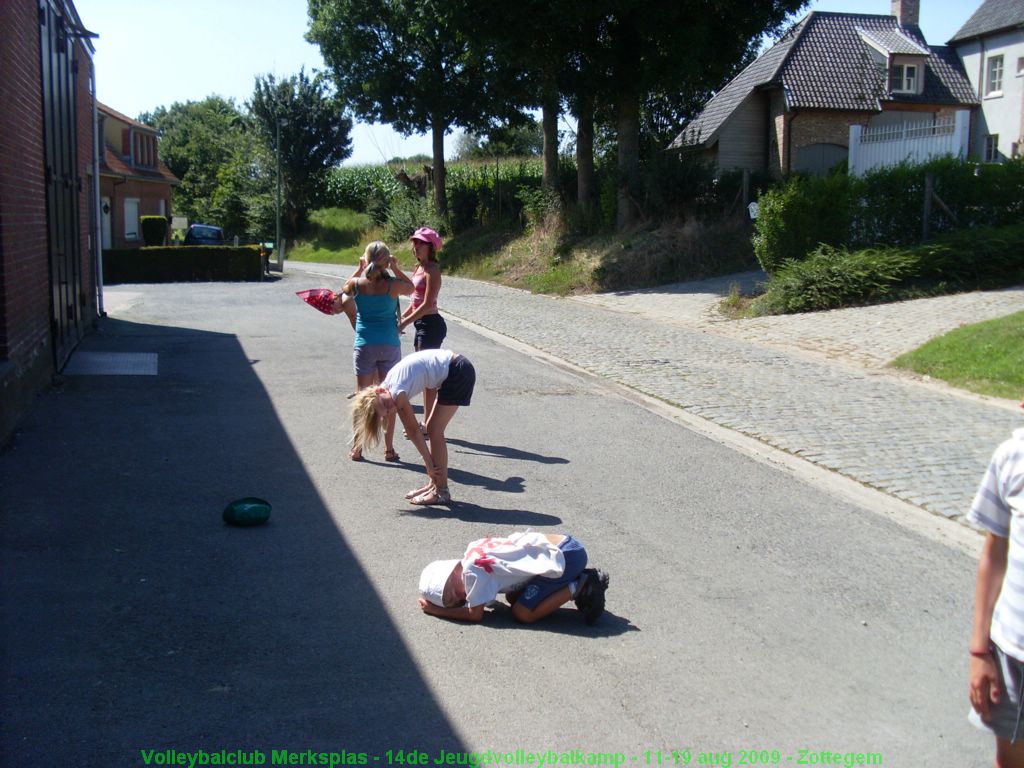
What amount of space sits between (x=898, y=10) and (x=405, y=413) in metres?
39.2

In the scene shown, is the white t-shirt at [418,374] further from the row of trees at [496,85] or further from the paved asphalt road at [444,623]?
the row of trees at [496,85]

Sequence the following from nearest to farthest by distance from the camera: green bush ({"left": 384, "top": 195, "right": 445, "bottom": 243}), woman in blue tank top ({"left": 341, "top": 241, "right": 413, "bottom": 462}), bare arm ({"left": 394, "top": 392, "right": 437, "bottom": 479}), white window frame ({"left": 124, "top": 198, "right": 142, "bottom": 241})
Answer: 1. bare arm ({"left": 394, "top": 392, "right": 437, "bottom": 479})
2. woman in blue tank top ({"left": 341, "top": 241, "right": 413, "bottom": 462})
3. green bush ({"left": 384, "top": 195, "right": 445, "bottom": 243})
4. white window frame ({"left": 124, "top": 198, "right": 142, "bottom": 241})

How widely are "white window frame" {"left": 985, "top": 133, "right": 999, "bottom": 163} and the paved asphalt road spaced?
1264 inches

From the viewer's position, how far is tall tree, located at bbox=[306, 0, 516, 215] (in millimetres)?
36031

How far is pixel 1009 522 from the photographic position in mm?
2768

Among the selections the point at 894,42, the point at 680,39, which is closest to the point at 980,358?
the point at 680,39

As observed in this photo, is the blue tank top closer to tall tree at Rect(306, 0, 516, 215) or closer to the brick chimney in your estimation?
tall tree at Rect(306, 0, 516, 215)

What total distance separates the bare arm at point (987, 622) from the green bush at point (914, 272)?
49.0ft

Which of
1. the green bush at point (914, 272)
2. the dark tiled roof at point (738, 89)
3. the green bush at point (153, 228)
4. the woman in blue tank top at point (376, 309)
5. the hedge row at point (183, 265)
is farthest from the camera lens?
the green bush at point (153, 228)

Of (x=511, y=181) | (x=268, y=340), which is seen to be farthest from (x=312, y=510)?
(x=511, y=181)

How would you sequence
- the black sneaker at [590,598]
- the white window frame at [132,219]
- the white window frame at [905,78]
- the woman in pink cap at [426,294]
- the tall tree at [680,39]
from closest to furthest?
the black sneaker at [590,598] → the woman in pink cap at [426,294] → the tall tree at [680,39] → the white window frame at [905,78] → the white window frame at [132,219]

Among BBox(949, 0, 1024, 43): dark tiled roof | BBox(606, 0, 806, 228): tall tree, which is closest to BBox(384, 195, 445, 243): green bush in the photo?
BBox(606, 0, 806, 228): tall tree

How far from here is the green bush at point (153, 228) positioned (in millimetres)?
40469

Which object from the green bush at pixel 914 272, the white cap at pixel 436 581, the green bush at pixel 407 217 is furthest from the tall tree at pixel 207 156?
the white cap at pixel 436 581
